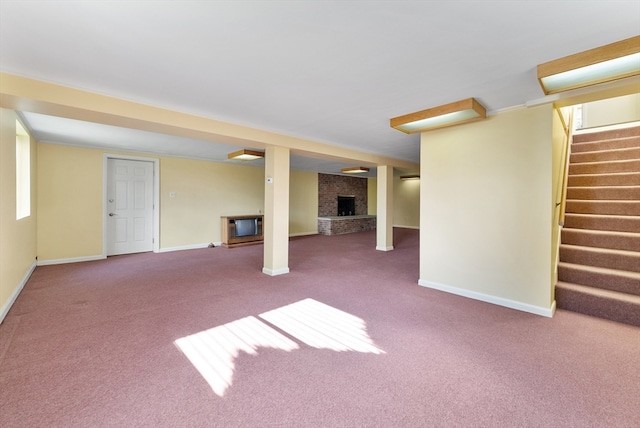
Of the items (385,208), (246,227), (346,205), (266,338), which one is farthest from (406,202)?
(266,338)

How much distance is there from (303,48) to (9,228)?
12.1 feet

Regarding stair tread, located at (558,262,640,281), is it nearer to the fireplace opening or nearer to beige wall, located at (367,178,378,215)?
the fireplace opening

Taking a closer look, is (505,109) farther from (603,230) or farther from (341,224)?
(341,224)

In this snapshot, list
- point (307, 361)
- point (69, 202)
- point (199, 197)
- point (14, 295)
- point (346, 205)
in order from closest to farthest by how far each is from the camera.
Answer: point (307, 361)
point (14, 295)
point (69, 202)
point (199, 197)
point (346, 205)

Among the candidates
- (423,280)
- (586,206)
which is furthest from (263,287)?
(586,206)

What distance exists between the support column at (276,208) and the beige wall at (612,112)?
19.6 feet

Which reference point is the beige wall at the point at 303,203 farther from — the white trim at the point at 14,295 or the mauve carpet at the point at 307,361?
the white trim at the point at 14,295

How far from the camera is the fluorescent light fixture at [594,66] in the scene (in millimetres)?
1845

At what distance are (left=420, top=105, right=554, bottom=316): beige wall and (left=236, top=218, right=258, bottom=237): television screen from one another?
15.8 feet

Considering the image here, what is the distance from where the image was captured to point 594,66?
79.2 inches

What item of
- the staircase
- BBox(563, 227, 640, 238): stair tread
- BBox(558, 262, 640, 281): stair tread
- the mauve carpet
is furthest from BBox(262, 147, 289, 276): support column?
BBox(563, 227, 640, 238): stair tread

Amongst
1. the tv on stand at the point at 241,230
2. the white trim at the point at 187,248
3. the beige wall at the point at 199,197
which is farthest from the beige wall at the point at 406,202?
the white trim at the point at 187,248

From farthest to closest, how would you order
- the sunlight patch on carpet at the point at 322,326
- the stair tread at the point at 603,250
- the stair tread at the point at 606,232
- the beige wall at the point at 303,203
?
the beige wall at the point at 303,203, the stair tread at the point at 606,232, the stair tread at the point at 603,250, the sunlight patch on carpet at the point at 322,326

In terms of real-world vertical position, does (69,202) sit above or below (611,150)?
below
